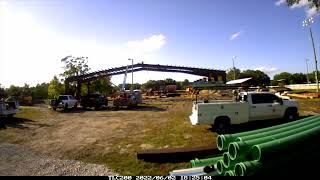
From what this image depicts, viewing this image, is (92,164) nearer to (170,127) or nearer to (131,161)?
(131,161)

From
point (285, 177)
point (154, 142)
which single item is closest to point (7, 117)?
point (154, 142)

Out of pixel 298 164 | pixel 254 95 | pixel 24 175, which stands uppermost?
pixel 254 95

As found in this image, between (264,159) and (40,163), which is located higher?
(264,159)

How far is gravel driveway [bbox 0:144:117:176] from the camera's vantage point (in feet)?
31.2

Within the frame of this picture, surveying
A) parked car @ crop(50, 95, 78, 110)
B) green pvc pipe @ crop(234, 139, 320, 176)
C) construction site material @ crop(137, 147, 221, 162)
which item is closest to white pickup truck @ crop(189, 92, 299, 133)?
construction site material @ crop(137, 147, 221, 162)

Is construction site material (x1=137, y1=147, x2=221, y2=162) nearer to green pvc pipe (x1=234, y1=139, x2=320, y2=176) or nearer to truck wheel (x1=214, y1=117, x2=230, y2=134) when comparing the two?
green pvc pipe (x1=234, y1=139, x2=320, y2=176)

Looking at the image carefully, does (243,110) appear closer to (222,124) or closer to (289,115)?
(222,124)

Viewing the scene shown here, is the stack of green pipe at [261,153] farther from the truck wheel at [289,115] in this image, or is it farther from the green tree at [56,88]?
the green tree at [56,88]

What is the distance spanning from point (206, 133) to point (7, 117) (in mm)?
20649

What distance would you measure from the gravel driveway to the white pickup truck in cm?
677

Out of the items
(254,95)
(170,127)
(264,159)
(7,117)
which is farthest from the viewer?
(7,117)

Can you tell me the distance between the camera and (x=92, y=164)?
10.5 meters

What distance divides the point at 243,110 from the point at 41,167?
10.4m

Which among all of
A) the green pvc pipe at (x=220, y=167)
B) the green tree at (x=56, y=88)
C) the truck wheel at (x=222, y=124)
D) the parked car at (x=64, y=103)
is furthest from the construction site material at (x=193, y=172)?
the green tree at (x=56, y=88)
